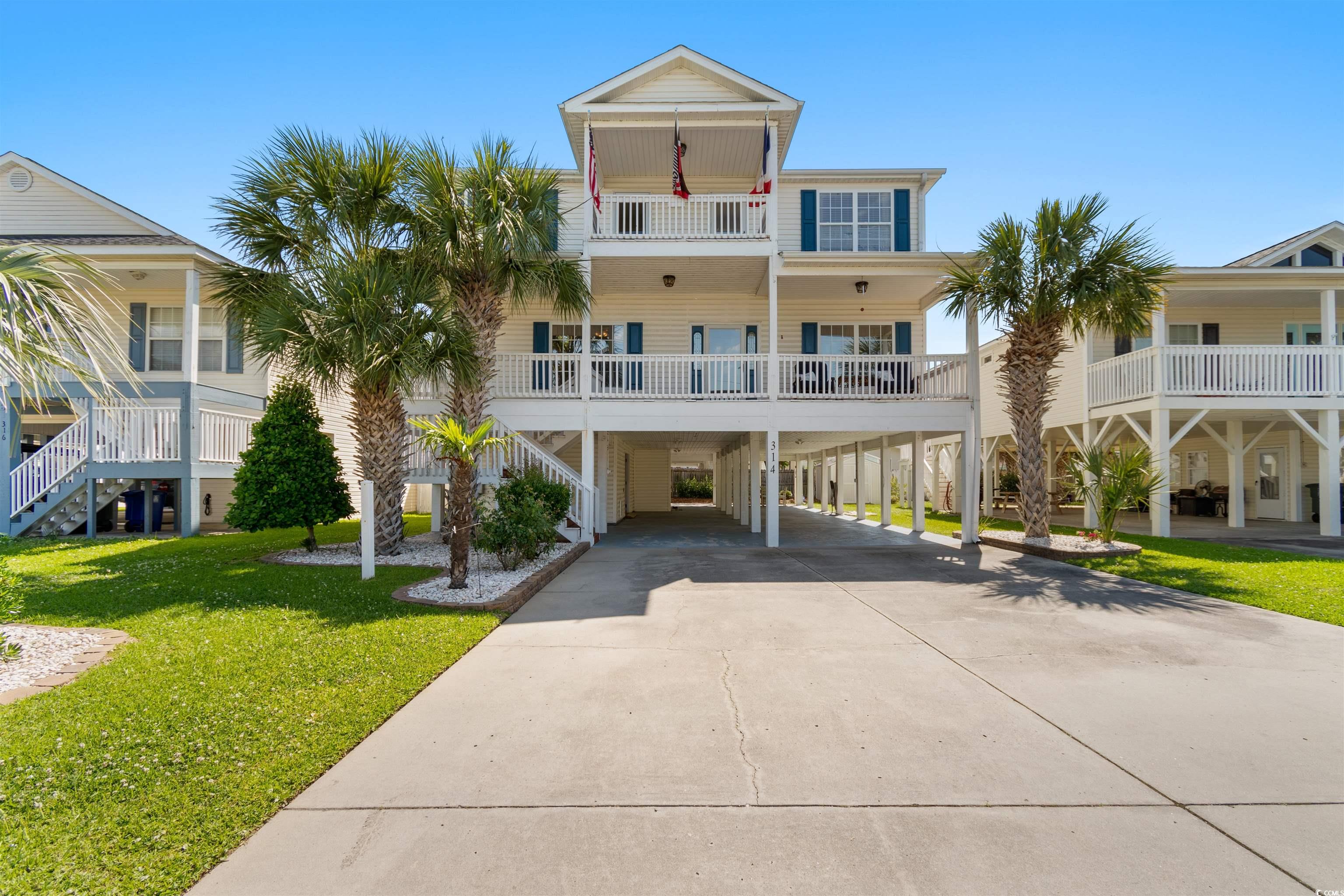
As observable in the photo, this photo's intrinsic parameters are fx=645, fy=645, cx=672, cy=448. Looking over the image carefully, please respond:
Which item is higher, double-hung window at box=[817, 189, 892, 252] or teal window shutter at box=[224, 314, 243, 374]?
double-hung window at box=[817, 189, 892, 252]

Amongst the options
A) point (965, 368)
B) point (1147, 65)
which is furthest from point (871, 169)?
point (1147, 65)

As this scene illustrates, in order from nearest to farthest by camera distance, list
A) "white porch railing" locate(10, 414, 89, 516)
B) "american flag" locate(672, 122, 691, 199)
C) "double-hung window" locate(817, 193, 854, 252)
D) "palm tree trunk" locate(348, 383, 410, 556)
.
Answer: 1. "palm tree trunk" locate(348, 383, 410, 556)
2. "white porch railing" locate(10, 414, 89, 516)
3. "american flag" locate(672, 122, 691, 199)
4. "double-hung window" locate(817, 193, 854, 252)

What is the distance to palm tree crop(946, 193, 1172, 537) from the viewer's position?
1173 centimetres

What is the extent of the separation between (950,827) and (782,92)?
14563mm

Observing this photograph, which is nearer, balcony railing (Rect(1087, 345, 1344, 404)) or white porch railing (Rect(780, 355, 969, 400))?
white porch railing (Rect(780, 355, 969, 400))

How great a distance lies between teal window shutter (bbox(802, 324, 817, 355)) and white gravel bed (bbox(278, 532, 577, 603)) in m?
8.18

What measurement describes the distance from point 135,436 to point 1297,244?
91.6 ft

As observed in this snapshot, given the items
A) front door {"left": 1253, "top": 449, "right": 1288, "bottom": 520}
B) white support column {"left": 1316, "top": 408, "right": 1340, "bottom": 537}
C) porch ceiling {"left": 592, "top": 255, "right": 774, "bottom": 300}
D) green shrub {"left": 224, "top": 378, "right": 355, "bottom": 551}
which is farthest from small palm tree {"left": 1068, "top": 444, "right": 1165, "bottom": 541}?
green shrub {"left": 224, "top": 378, "right": 355, "bottom": 551}

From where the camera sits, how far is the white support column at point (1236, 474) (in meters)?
16.8

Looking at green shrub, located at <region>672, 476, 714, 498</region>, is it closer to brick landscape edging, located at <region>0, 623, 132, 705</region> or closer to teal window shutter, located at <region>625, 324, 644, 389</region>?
teal window shutter, located at <region>625, 324, 644, 389</region>

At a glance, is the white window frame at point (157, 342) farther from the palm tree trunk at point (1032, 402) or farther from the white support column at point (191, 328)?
the palm tree trunk at point (1032, 402)

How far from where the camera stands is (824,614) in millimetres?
7207

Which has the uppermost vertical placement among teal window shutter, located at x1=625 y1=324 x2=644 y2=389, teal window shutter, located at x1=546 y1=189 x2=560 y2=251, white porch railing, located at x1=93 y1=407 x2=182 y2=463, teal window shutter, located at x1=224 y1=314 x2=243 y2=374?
teal window shutter, located at x1=546 y1=189 x2=560 y2=251

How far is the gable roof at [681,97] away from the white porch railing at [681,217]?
167 centimetres
